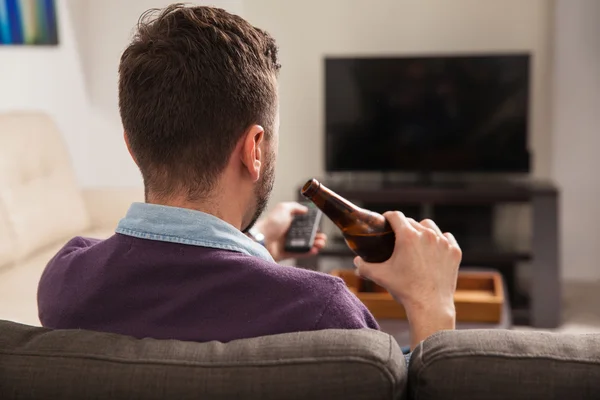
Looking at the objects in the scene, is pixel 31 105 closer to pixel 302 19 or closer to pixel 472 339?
pixel 302 19

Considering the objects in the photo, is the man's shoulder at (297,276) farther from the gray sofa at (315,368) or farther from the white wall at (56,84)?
the white wall at (56,84)

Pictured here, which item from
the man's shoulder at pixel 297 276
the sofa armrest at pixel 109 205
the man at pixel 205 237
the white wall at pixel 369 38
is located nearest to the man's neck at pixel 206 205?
the man at pixel 205 237

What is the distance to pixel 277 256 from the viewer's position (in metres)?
1.70

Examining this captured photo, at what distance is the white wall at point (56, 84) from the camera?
353cm

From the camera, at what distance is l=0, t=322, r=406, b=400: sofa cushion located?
714mm

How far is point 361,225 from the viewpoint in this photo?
123 centimetres

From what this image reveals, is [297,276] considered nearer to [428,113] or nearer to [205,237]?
[205,237]

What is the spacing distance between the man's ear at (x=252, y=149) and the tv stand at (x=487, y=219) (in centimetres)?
254

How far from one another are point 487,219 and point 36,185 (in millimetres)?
2199

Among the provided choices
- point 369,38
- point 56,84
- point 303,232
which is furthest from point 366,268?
point 56,84

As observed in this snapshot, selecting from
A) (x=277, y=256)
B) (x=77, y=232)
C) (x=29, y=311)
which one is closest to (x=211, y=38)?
(x=277, y=256)

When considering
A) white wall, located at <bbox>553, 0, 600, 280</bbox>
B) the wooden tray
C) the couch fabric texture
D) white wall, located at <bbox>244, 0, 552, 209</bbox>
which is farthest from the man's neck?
white wall, located at <bbox>553, 0, 600, 280</bbox>

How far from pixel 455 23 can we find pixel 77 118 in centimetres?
218

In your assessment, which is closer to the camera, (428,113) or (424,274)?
(424,274)
